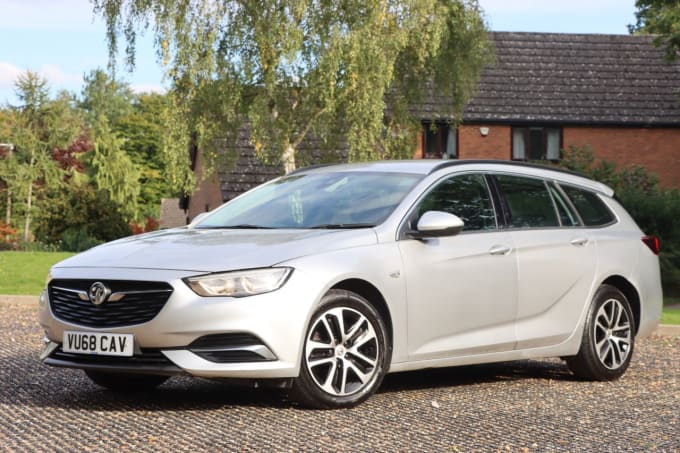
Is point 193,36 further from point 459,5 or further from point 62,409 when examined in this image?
point 62,409

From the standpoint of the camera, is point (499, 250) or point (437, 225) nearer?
point (437, 225)

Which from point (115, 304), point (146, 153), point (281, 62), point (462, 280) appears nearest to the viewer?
point (115, 304)

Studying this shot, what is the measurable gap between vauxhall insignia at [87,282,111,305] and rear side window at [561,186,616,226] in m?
4.30

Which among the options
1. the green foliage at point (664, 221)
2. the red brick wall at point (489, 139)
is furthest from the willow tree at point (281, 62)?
the red brick wall at point (489, 139)

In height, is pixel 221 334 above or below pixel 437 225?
below

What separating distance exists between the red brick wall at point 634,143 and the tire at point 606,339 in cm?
3475

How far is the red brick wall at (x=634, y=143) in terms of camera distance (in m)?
44.0

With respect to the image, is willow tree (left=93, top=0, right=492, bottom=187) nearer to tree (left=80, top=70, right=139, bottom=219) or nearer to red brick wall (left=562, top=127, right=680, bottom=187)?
red brick wall (left=562, top=127, right=680, bottom=187)

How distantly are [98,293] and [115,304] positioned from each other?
0.13 metres

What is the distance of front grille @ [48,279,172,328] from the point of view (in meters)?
7.20

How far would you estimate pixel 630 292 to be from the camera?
A: 10078mm

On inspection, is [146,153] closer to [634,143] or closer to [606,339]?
[634,143]

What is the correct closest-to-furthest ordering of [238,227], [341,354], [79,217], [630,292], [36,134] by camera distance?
[341,354], [238,227], [630,292], [79,217], [36,134]

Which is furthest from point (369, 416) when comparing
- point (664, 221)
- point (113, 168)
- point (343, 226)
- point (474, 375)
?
point (113, 168)
